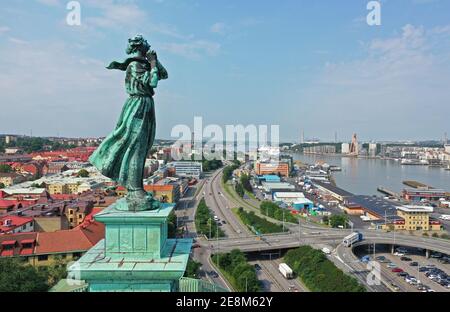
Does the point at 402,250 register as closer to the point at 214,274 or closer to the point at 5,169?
the point at 214,274

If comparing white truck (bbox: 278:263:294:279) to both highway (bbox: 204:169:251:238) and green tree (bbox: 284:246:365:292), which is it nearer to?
green tree (bbox: 284:246:365:292)

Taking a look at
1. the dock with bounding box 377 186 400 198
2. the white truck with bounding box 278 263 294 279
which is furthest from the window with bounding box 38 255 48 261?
the dock with bounding box 377 186 400 198

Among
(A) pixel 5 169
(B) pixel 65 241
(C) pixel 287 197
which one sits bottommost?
(C) pixel 287 197

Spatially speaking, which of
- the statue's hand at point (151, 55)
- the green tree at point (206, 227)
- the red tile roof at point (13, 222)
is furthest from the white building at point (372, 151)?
the statue's hand at point (151, 55)

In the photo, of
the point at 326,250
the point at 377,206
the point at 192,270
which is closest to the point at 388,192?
the point at 377,206

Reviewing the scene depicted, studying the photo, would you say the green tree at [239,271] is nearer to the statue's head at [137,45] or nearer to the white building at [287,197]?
the statue's head at [137,45]

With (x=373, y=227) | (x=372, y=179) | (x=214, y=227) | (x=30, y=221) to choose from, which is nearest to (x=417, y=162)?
(x=372, y=179)
